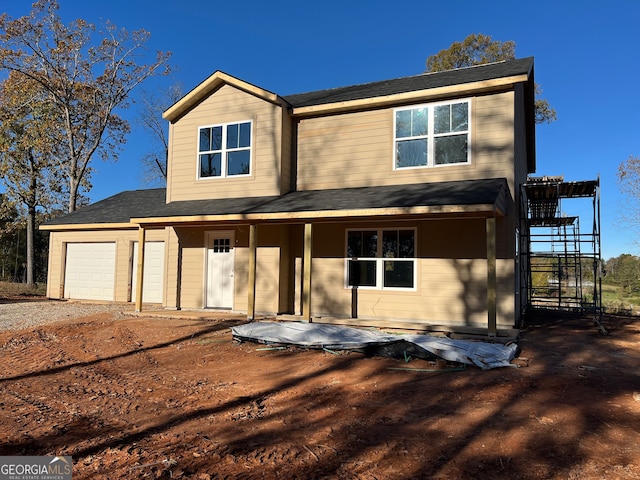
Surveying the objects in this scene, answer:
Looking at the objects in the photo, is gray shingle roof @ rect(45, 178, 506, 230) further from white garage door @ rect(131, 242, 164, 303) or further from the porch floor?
white garage door @ rect(131, 242, 164, 303)

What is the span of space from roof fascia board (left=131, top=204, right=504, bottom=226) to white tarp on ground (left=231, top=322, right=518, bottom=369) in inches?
92.5

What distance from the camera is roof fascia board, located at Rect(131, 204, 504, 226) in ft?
25.8

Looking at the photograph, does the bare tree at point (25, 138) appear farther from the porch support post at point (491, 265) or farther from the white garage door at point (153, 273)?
the porch support post at point (491, 265)

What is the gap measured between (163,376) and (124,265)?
1000 centimetres

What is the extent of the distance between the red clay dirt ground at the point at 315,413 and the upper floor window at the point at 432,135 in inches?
183

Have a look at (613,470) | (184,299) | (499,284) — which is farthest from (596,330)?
(184,299)

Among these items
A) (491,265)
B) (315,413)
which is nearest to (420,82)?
(491,265)

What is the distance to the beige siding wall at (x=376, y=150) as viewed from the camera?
31.0ft

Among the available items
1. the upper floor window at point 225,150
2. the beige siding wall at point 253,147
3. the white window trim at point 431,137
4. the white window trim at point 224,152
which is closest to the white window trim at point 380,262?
the white window trim at point 431,137

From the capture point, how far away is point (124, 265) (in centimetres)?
1501

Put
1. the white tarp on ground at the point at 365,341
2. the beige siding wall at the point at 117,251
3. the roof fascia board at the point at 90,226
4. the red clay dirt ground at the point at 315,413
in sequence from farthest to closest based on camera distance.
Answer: the beige siding wall at the point at 117,251 < the roof fascia board at the point at 90,226 < the white tarp on ground at the point at 365,341 < the red clay dirt ground at the point at 315,413

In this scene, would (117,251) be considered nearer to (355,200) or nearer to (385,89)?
(355,200)

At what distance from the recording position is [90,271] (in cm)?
1580

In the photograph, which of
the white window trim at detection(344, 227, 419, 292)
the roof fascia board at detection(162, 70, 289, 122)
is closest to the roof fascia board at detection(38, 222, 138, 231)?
the roof fascia board at detection(162, 70, 289, 122)
